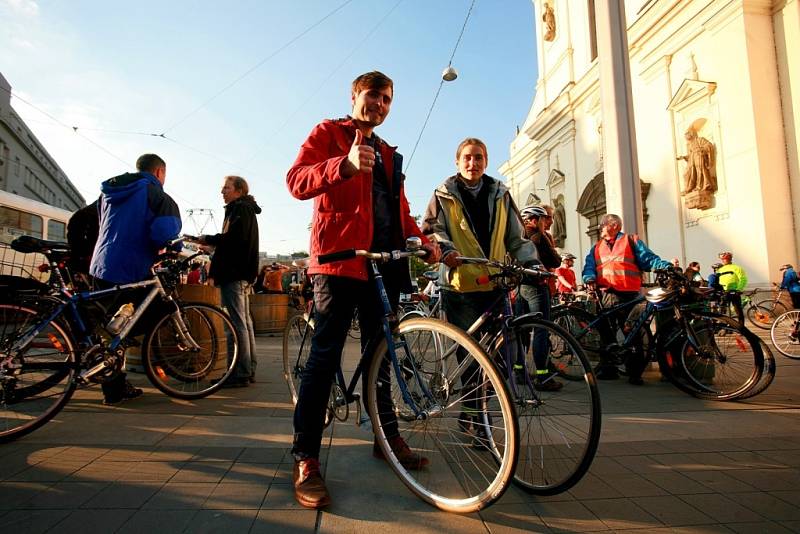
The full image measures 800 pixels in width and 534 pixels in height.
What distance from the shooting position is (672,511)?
1845 mm

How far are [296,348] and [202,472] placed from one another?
108 cm

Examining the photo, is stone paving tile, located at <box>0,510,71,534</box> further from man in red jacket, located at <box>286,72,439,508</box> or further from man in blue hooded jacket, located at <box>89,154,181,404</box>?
man in blue hooded jacket, located at <box>89,154,181,404</box>

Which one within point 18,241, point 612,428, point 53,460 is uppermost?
point 18,241

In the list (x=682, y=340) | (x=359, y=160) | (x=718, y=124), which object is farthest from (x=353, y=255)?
(x=718, y=124)

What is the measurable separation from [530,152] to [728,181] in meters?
17.2

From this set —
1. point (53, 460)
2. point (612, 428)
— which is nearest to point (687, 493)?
point (612, 428)

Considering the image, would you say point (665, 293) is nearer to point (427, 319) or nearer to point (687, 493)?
point (687, 493)

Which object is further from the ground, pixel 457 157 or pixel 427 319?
pixel 457 157

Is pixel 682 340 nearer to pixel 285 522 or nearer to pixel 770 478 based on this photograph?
pixel 770 478

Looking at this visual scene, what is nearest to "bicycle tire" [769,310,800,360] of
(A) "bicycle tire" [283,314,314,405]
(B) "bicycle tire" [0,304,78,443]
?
(A) "bicycle tire" [283,314,314,405]

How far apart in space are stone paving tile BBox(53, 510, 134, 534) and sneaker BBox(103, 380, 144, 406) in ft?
6.11

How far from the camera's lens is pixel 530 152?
97.7 feet

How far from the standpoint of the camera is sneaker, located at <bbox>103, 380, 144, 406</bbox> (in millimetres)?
3393

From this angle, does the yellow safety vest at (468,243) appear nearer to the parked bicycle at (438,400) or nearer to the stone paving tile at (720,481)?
the parked bicycle at (438,400)
